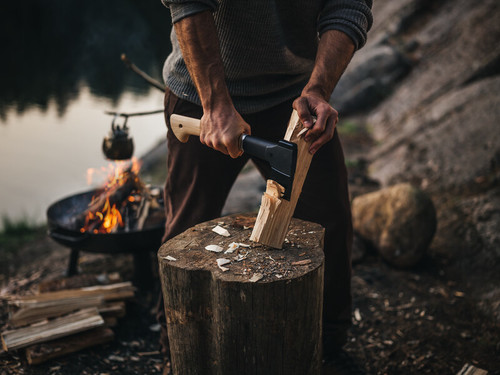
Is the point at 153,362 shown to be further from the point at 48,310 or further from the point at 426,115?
the point at 426,115

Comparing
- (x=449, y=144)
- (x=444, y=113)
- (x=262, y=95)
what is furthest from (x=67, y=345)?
(x=444, y=113)

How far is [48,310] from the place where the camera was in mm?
2455

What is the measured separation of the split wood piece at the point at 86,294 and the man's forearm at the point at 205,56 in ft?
5.06

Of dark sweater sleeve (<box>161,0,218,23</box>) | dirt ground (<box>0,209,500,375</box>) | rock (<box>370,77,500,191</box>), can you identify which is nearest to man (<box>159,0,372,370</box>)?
dark sweater sleeve (<box>161,0,218,23</box>)

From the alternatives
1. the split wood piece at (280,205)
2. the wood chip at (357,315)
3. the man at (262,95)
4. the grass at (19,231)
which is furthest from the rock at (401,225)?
the grass at (19,231)

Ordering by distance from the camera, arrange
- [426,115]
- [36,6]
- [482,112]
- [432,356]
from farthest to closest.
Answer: [36,6] < [426,115] < [482,112] < [432,356]

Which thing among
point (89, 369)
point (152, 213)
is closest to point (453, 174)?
point (152, 213)

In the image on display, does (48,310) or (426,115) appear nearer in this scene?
(48,310)

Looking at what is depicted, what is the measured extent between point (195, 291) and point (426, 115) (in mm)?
4881

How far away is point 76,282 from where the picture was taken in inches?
113

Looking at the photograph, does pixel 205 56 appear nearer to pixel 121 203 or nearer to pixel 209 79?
pixel 209 79

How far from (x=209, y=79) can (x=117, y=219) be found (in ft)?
5.16

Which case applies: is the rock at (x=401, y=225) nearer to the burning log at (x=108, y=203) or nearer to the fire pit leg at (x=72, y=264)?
the burning log at (x=108, y=203)

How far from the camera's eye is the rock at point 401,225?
3.15m
